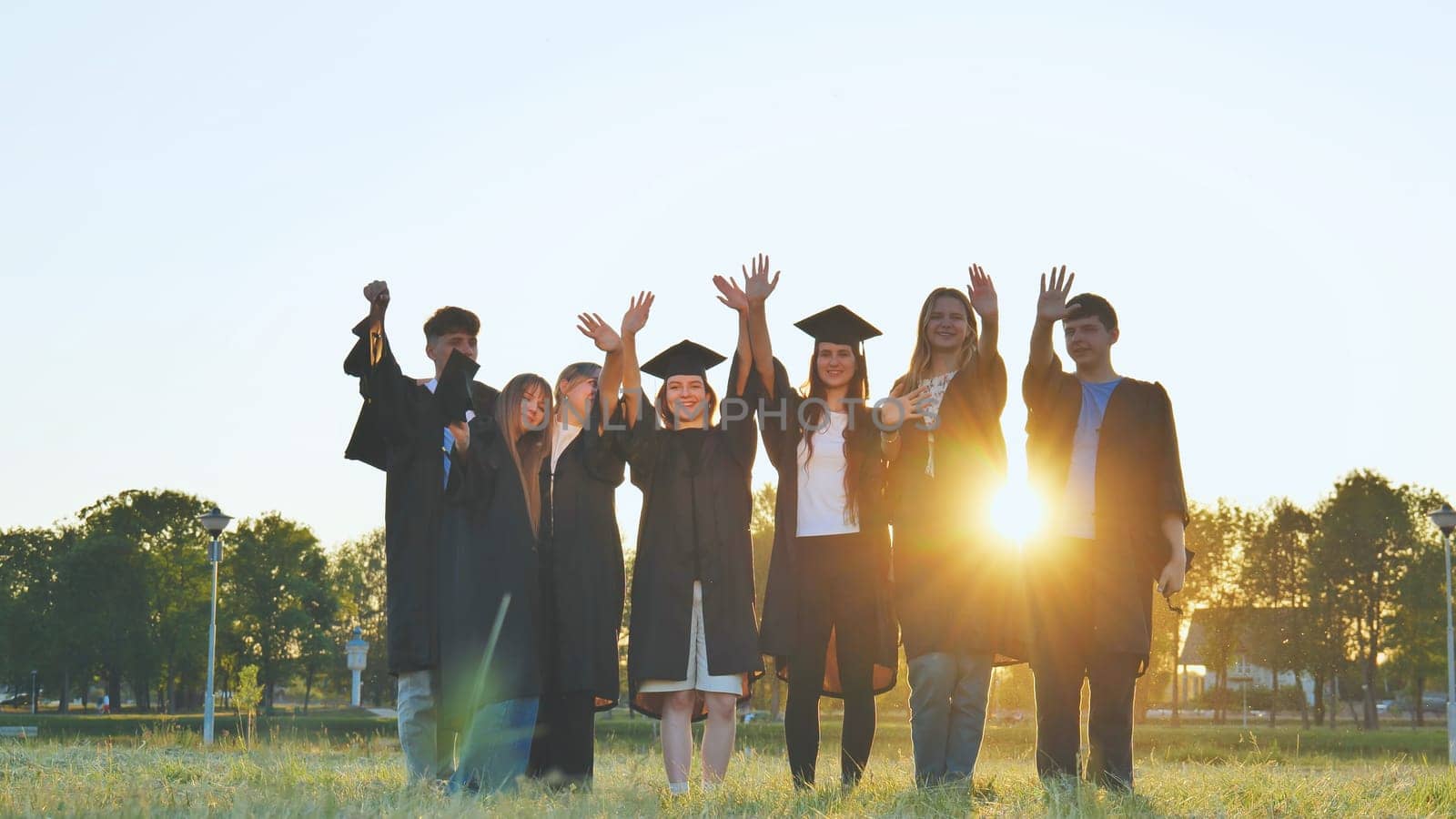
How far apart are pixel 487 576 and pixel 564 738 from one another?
1.13m

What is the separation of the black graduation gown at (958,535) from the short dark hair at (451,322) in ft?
7.72

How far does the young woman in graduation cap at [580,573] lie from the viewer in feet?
22.6

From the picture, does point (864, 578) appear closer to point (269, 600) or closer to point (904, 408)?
point (904, 408)

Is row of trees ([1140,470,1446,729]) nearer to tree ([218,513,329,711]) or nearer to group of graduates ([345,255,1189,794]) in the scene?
group of graduates ([345,255,1189,794])

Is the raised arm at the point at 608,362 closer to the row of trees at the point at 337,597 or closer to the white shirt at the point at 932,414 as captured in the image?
the white shirt at the point at 932,414

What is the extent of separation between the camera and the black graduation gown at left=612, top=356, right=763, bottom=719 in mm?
6848

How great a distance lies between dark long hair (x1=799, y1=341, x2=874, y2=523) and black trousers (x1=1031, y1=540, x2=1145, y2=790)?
1.06m

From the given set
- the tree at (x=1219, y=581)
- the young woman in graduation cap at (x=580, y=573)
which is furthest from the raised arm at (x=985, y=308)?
the tree at (x=1219, y=581)

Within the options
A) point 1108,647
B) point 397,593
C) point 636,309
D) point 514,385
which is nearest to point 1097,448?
point 1108,647

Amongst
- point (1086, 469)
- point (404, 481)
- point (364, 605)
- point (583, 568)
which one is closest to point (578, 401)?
point (583, 568)

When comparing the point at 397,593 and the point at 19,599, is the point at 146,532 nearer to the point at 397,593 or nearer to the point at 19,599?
the point at 19,599

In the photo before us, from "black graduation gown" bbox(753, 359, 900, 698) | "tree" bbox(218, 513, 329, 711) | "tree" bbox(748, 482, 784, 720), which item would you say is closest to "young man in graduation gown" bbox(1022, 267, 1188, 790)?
"black graduation gown" bbox(753, 359, 900, 698)

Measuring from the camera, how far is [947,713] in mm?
6371

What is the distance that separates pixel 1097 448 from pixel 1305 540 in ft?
142
